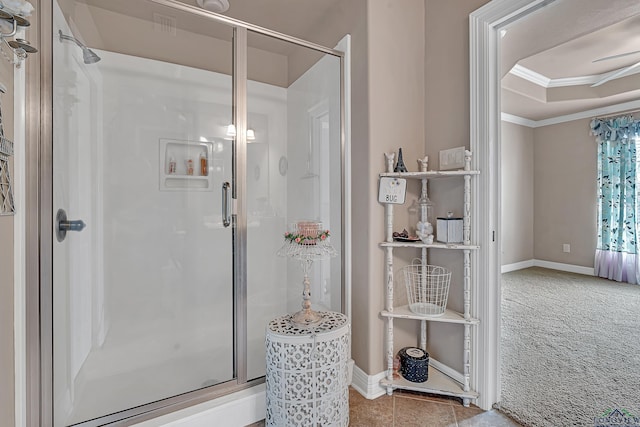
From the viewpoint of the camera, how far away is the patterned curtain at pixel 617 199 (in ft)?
13.4

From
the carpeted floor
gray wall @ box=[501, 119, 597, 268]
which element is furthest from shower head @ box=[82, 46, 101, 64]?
gray wall @ box=[501, 119, 597, 268]

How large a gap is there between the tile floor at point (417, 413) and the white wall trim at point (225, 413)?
7 centimetres

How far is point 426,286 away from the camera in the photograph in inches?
79.5

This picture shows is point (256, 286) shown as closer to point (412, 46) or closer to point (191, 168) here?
point (191, 168)

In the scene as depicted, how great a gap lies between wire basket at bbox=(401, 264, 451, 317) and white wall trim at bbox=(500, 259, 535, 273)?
3.57 meters

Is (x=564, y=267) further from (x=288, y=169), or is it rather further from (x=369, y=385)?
(x=288, y=169)

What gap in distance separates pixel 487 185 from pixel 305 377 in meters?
1.37

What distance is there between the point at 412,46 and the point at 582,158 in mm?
4322

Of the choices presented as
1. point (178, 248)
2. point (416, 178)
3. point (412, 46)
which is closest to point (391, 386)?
point (416, 178)

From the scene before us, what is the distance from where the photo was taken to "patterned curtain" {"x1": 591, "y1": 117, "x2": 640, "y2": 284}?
13.4ft

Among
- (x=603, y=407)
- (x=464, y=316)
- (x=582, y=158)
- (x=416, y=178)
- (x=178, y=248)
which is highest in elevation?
(x=582, y=158)

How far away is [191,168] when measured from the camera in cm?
233

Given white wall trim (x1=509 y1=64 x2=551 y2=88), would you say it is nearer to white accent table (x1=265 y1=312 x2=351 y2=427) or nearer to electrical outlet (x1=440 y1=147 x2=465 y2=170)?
electrical outlet (x1=440 y1=147 x2=465 y2=170)

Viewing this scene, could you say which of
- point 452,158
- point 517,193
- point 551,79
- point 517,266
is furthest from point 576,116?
point 452,158
